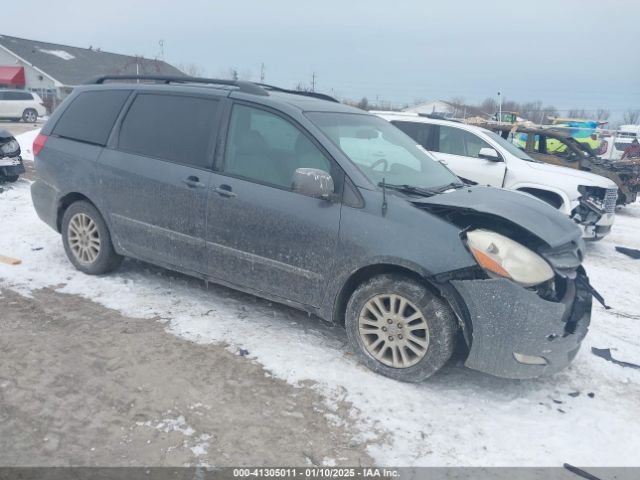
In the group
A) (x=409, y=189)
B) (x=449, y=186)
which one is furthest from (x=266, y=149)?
(x=449, y=186)

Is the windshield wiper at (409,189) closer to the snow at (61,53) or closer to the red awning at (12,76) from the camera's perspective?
the red awning at (12,76)

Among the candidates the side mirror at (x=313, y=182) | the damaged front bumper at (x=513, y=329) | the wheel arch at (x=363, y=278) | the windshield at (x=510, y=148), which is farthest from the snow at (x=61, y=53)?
the damaged front bumper at (x=513, y=329)

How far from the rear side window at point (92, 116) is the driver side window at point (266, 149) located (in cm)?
148

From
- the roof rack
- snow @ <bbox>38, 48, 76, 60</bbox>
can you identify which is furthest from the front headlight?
snow @ <bbox>38, 48, 76, 60</bbox>

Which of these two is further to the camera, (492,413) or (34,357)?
(34,357)

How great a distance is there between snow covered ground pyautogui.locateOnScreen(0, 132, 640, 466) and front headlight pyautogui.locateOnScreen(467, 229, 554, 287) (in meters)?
0.91

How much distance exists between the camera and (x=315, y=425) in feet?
10.5

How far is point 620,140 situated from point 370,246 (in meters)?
28.7

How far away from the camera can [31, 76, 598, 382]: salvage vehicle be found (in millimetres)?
3451

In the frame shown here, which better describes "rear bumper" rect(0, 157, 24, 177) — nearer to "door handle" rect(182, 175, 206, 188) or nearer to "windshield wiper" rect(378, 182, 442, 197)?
"door handle" rect(182, 175, 206, 188)

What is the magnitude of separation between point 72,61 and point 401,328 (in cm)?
5397

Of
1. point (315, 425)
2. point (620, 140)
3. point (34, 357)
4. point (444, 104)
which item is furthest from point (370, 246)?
point (444, 104)

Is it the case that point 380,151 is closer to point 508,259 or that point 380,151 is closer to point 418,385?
point 508,259

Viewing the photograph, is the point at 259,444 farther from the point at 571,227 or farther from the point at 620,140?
the point at 620,140
